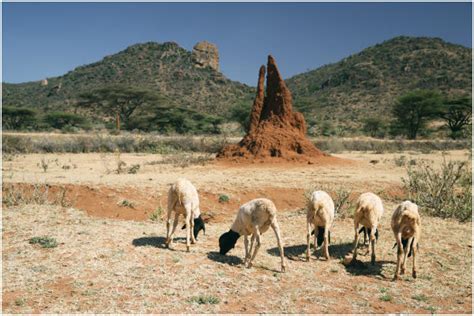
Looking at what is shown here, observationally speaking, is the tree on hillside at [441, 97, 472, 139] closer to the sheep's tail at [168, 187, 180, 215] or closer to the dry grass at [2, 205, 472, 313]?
the dry grass at [2, 205, 472, 313]

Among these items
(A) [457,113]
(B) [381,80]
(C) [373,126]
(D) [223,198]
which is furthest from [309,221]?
(B) [381,80]

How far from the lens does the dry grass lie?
16.8ft

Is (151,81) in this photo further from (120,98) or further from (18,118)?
(18,118)

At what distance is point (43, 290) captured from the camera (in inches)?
209

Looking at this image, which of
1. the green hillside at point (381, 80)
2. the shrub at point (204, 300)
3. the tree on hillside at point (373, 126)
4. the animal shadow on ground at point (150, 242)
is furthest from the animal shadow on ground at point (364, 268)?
the green hillside at point (381, 80)

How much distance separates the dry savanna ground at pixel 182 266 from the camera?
17.0 ft

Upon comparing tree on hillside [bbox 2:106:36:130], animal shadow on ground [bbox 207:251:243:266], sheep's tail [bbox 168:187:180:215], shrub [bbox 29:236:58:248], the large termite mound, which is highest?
tree on hillside [bbox 2:106:36:130]

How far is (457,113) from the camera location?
40906 millimetres

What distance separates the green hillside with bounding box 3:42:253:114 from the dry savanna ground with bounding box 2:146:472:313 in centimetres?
4589

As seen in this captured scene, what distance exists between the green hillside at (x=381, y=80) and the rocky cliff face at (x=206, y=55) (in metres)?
15.2

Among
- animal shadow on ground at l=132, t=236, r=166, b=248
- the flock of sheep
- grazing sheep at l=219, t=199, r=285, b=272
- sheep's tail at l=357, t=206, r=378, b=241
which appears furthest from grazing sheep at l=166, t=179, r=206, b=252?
sheep's tail at l=357, t=206, r=378, b=241

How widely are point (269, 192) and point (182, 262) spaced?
576cm

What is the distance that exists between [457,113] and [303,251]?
132ft

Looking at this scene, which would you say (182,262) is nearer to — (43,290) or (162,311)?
(162,311)
